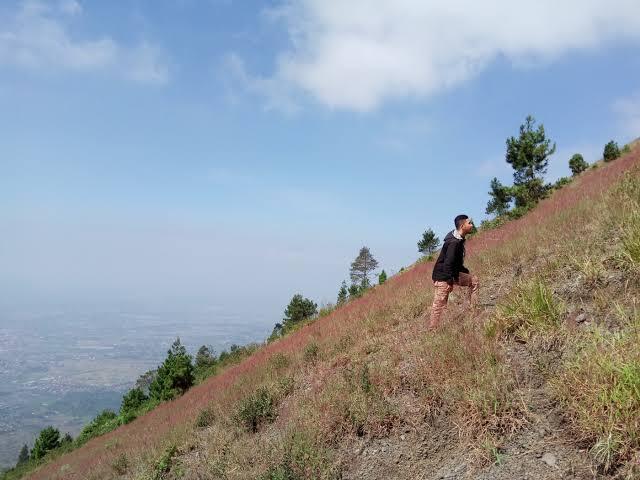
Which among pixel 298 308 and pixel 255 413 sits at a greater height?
pixel 298 308

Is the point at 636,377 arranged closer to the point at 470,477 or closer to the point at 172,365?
the point at 470,477

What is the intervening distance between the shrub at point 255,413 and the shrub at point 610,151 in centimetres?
3403

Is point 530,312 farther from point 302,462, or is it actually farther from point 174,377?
point 174,377

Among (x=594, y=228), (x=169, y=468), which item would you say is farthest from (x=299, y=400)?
(x=594, y=228)

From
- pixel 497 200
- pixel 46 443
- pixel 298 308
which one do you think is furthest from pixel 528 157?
pixel 46 443

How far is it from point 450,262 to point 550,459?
11.4 ft

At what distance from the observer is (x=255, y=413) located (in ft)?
21.4

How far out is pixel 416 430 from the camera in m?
Result: 4.45

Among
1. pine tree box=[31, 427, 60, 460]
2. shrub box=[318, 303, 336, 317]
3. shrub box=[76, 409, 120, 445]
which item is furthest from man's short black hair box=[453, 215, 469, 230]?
pine tree box=[31, 427, 60, 460]

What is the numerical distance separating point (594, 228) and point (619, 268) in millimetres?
1552

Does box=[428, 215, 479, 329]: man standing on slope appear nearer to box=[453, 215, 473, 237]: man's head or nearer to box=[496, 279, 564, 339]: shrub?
box=[453, 215, 473, 237]: man's head

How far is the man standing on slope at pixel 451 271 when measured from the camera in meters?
6.49

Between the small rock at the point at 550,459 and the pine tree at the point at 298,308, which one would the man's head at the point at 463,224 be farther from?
the pine tree at the point at 298,308

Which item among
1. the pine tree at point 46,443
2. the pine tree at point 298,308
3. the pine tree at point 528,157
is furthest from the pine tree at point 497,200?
the pine tree at point 46,443
